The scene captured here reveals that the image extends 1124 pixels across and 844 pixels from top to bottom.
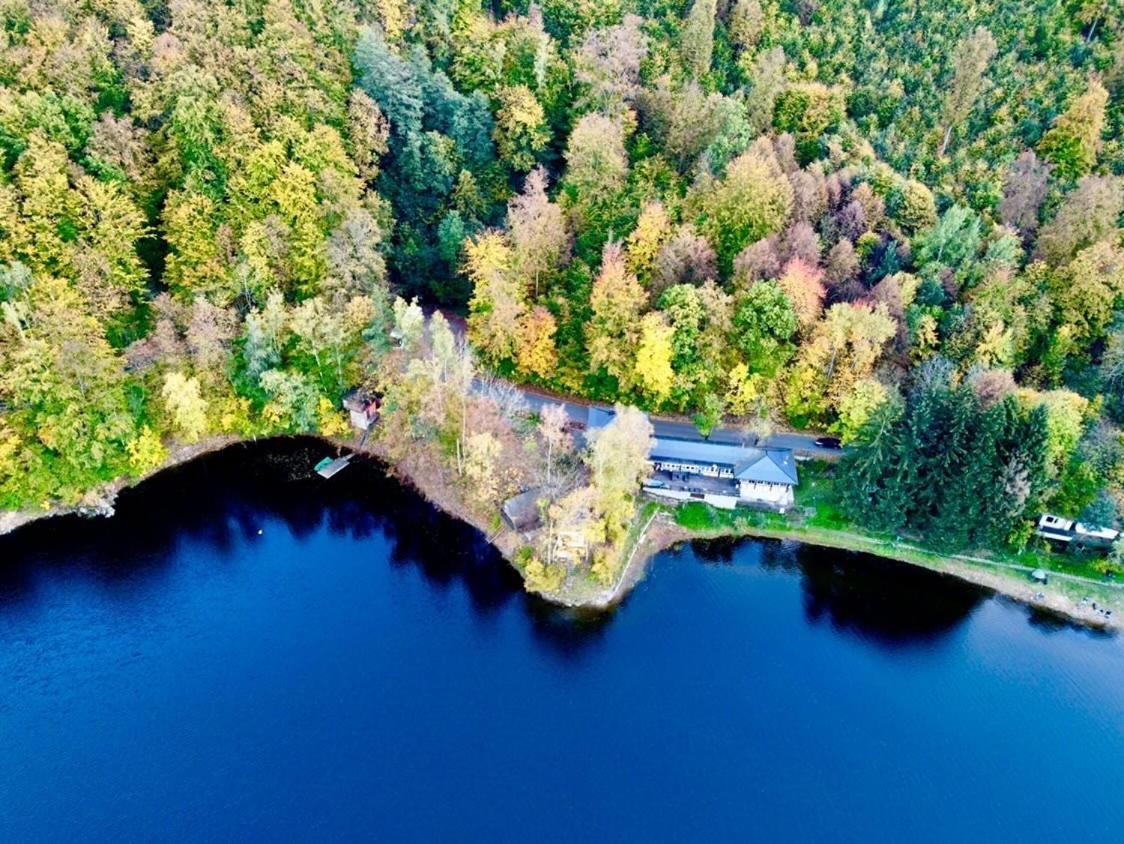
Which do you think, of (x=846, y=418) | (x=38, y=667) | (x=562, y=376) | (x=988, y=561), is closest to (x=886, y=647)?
(x=988, y=561)

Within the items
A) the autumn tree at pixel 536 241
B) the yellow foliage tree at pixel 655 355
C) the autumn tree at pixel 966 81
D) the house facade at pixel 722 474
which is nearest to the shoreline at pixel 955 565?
the house facade at pixel 722 474

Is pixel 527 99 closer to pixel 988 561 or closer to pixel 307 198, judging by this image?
pixel 307 198

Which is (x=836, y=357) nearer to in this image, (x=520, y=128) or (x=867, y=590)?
(x=867, y=590)

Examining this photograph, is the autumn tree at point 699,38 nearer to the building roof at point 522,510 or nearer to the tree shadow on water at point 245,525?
the building roof at point 522,510

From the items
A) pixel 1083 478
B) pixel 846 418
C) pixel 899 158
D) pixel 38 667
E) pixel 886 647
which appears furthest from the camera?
pixel 899 158

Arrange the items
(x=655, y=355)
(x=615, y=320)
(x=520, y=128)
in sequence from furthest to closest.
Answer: (x=520, y=128) < (x=615, y=320) < (x=655, y=355)

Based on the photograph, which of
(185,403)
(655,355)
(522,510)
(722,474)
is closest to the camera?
(522,510)

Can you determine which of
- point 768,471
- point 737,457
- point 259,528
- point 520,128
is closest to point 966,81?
point 520,128
